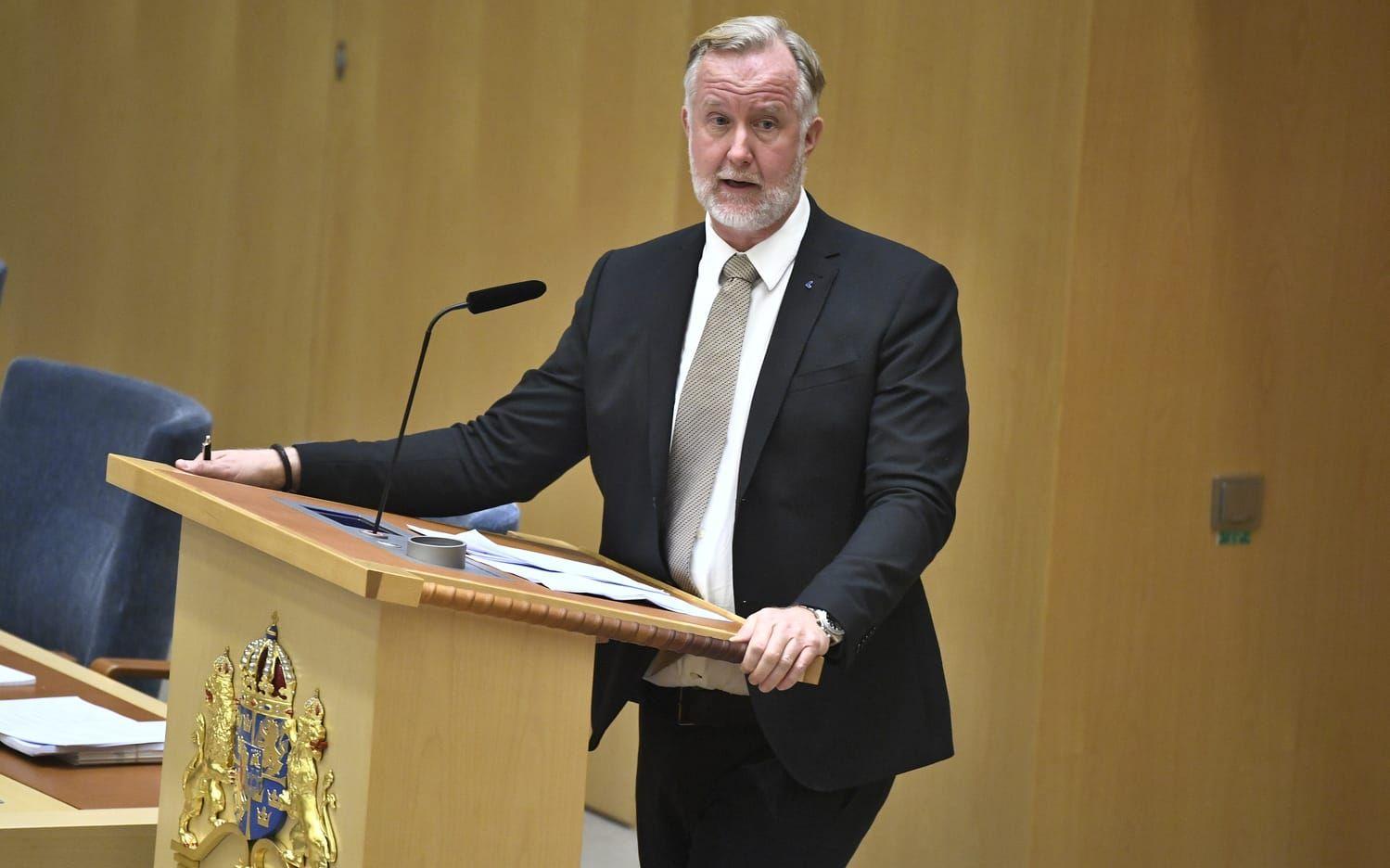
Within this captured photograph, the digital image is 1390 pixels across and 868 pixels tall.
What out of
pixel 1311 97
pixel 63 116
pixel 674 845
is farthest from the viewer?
pixel 63 116

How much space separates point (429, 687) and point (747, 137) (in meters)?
0.88

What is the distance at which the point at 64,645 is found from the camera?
133 inches

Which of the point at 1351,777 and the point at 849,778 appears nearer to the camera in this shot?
the point at 849,778

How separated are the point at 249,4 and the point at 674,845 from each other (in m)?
4.82

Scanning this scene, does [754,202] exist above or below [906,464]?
above

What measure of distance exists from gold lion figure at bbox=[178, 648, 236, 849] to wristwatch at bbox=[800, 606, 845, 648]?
0.61 meters

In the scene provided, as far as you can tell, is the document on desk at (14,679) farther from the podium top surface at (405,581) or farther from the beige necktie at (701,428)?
the beige necktie at (701,428)

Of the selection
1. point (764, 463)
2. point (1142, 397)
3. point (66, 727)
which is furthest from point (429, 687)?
point (1142, 397)

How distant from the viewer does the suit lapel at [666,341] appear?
7.41 ft

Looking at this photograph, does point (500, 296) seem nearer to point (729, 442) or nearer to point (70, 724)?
point (729, 442)

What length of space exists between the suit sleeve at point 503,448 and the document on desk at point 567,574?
199 millimetres

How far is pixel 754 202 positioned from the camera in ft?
7.44

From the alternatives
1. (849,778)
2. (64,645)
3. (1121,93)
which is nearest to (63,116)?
(64,645)

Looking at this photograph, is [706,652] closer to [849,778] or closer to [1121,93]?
[849,778]
